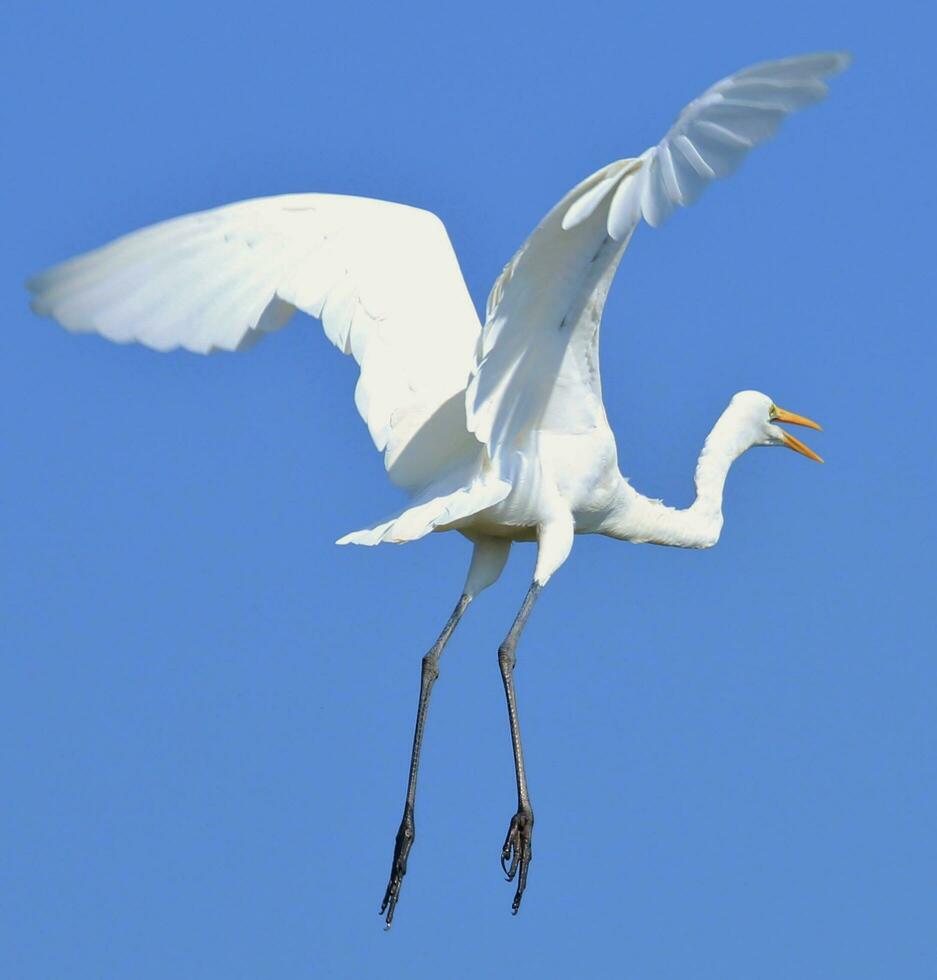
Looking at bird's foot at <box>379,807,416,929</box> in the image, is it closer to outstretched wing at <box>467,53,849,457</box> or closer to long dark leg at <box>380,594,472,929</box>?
long dark leg at <box>380,594,472,929</box>

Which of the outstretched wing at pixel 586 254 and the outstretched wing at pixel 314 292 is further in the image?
the outstretched wing at pixel 314 292

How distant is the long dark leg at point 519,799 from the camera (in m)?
15.1

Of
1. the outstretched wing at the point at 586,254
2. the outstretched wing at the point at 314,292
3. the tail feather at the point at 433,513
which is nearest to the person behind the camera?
the outstretched wing at the point at 586,254

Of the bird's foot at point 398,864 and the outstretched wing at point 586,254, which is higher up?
the outstretched wing at point 586,254

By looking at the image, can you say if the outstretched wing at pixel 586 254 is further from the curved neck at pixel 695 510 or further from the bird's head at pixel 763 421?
the bird's head at pixel 763 421

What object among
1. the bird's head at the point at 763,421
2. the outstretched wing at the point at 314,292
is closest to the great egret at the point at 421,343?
the outstretched wing at the point at 314,292

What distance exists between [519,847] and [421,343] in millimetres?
3394

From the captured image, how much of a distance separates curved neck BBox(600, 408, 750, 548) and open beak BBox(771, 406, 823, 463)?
0.44m

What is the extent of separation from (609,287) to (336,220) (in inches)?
106

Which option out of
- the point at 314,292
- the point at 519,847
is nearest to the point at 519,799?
the point at 519,847

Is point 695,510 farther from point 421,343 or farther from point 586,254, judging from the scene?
point 586,254

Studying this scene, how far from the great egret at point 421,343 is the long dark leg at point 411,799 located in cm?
1

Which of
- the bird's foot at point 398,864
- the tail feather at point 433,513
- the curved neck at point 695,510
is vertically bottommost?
the bird's foot at point 398,864

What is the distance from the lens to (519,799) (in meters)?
15.2
